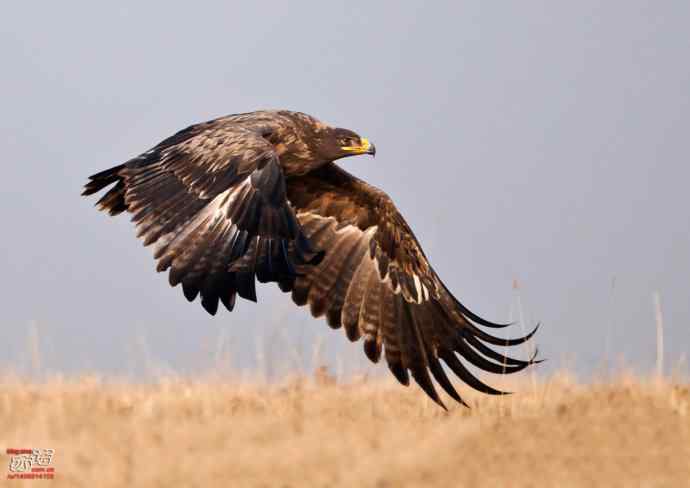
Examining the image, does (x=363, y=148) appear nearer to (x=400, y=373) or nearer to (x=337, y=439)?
(x=400, y=373)

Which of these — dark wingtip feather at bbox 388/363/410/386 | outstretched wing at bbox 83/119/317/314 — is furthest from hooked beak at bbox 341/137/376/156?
dark wingtip feather at bbox 388/363/410/386

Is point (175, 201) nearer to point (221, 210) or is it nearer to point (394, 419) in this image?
point (221, 210)

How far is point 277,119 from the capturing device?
28.8ft

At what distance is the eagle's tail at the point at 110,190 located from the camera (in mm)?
8398

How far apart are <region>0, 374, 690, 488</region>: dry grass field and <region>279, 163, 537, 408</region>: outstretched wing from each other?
3.80 ft

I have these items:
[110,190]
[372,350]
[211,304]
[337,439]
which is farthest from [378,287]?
[337,439]

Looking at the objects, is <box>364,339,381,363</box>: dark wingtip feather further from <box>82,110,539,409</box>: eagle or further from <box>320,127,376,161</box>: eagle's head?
<box>320,127,376,161</box>: eagle's head

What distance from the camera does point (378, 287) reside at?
911cm

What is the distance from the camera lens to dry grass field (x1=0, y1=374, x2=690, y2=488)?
5.20m

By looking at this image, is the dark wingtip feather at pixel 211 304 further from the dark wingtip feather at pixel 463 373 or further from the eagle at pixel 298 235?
the dark wingtip feather at pixel 463 373

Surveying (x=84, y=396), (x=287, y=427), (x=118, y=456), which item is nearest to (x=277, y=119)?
(x=84, y=396)

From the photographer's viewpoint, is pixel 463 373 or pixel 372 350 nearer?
pixel 463 373

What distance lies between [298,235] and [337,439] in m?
1.47

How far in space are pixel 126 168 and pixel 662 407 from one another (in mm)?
4257
